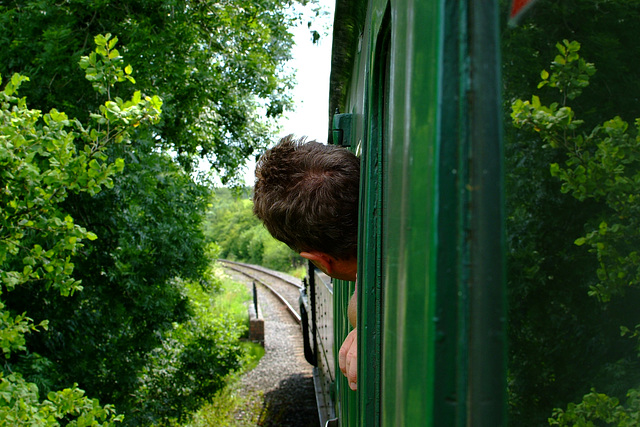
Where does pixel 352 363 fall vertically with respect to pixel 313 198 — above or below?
below

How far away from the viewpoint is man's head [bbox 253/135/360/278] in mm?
1383

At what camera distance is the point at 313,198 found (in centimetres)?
139

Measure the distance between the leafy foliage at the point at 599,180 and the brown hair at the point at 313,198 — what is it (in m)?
0.79

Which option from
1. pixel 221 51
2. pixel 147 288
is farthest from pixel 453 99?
pixel 221 51

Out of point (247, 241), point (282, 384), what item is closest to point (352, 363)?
point (282, 384)

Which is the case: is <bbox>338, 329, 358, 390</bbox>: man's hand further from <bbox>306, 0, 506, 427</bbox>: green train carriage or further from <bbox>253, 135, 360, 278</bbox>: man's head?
<bbox>306, 0, 506, 427</bbox>: green train carriage

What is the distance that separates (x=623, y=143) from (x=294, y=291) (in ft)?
79.6

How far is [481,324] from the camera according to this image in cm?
54

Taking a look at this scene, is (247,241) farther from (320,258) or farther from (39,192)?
(320,258)

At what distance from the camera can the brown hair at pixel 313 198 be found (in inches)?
54.4

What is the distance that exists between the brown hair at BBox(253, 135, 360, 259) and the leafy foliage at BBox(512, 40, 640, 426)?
791 mm

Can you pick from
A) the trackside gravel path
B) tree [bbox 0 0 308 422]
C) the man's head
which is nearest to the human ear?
the man's head

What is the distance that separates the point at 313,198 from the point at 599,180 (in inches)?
→ 34.4

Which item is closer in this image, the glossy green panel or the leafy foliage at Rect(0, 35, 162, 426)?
the glossy green panel
